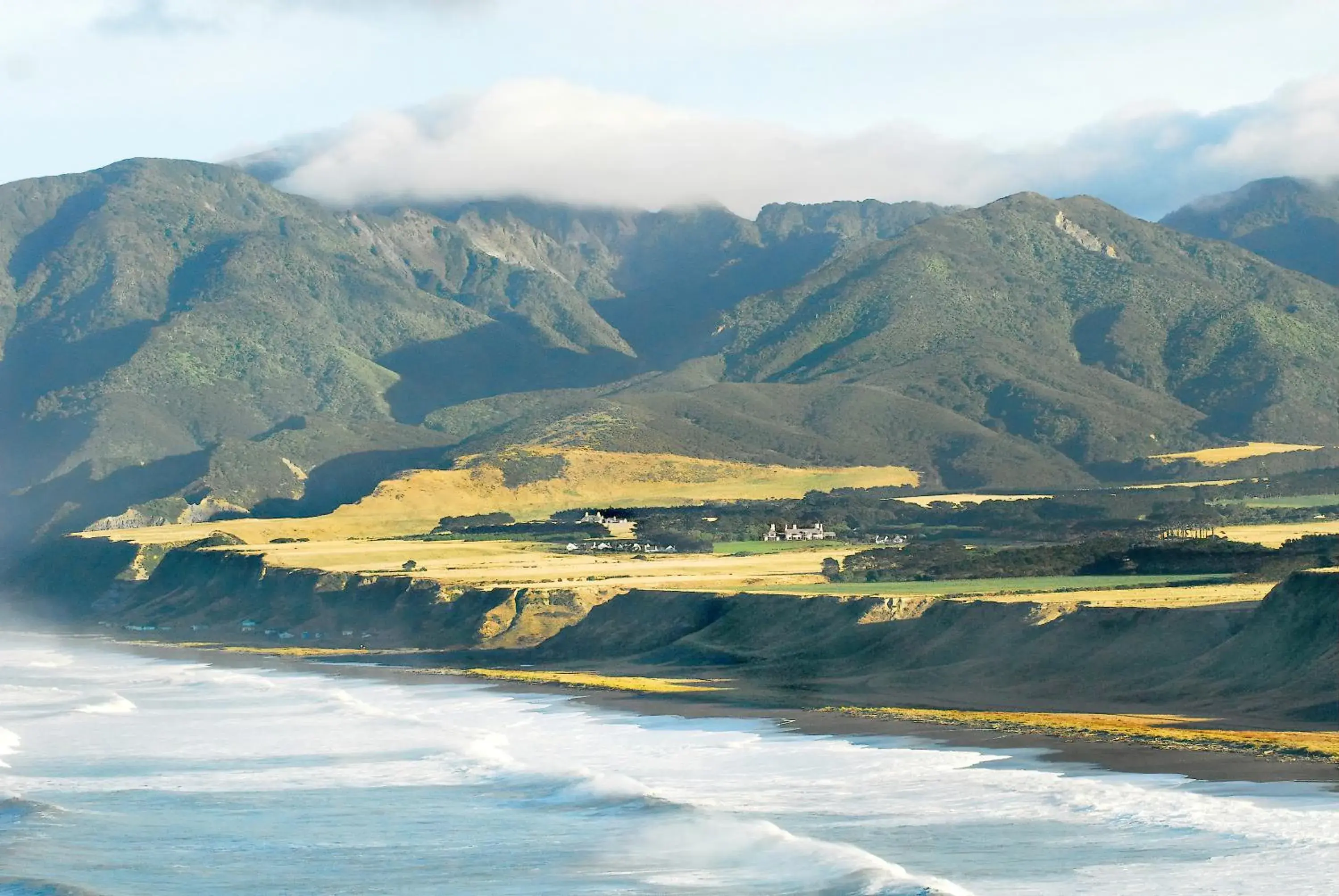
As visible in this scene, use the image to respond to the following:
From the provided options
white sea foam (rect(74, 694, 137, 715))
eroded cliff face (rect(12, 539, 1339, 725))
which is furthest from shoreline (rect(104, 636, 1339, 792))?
white sea foam (rect(74, 694, 137, 715))

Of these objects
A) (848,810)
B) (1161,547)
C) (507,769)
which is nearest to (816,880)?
(848,810)

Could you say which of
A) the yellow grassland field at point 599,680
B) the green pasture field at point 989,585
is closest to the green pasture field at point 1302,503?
the green pasture field at point 989,585

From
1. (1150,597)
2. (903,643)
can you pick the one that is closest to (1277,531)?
(1150,597)

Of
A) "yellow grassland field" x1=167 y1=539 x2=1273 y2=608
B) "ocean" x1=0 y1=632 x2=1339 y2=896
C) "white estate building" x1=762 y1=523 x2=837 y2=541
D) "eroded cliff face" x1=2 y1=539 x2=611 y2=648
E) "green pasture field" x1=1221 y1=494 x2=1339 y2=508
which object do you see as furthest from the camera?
"white estate building" x1=762 y1=523 x2=837 y2=541

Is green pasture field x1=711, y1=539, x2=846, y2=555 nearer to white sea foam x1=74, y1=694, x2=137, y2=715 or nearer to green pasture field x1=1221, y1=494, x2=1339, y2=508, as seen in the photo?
green pasture field x1=1221, y1=494, x2=1339, y2=508

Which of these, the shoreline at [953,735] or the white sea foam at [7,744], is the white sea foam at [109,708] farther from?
the shoreline at [953,735]

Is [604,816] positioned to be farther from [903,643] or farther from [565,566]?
[565,566]

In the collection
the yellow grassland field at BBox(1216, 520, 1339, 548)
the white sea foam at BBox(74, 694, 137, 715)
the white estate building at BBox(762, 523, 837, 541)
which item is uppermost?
the yellow grassland field at BBox(1216, 520, 1339, 548)

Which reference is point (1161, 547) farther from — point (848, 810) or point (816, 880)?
point (816, 880)
